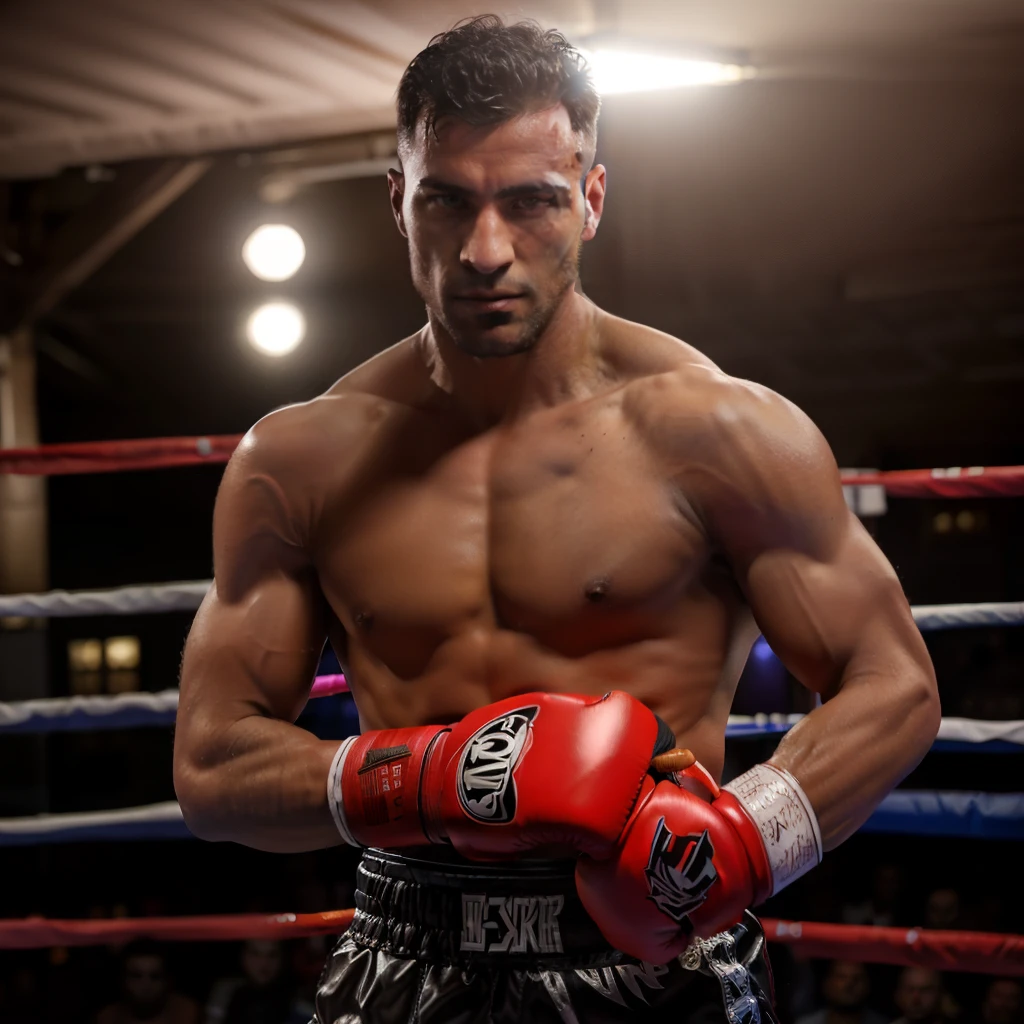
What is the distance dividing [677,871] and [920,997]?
→ 8.20ft

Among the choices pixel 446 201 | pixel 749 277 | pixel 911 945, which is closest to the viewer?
pixel 446 201

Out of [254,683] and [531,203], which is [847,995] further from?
[531,203]

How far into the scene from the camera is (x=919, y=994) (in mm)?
3203

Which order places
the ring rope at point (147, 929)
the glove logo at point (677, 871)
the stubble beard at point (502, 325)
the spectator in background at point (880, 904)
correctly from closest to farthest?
the glove logo at point (677, 871)
the stubble beard at point (502, 325)
the ring rope at point (147, 929)
the spectator in background at point (880, 904)

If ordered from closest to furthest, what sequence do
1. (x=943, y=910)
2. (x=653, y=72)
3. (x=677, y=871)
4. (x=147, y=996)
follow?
(x=677, y=871) → (x=147, y=996) → (x=653, y=72) → (x=943, y=910)

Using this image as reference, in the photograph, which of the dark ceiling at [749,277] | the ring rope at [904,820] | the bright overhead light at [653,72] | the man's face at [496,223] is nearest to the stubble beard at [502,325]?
the man's face at [496,223]

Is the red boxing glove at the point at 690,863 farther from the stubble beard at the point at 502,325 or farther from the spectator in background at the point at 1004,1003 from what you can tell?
the spectator in background at the point at 1004,1003

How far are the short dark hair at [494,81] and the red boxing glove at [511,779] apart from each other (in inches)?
26.2

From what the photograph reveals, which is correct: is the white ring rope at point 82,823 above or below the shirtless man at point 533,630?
below

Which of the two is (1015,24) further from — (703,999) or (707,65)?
(703,999)

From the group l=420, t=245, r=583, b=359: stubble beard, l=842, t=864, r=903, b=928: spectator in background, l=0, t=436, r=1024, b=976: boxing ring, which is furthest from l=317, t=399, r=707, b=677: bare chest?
l=842, t=864, r=903, b=928: spectator in background

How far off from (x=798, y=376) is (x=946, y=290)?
35.8 inches

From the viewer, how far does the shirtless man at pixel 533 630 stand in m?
1.17

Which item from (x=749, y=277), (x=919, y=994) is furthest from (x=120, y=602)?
(x=749, y=277)
